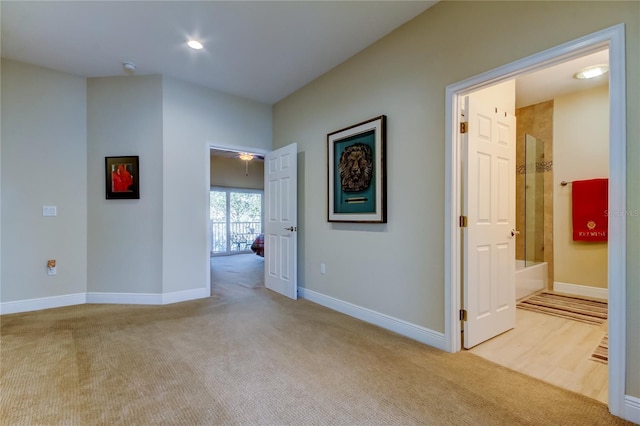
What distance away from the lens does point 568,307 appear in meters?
3.41

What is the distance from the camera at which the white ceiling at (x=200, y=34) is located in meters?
2.37

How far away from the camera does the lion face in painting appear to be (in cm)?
293

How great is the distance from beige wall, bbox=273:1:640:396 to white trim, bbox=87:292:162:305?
6.16 feet

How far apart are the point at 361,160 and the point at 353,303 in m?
1.49

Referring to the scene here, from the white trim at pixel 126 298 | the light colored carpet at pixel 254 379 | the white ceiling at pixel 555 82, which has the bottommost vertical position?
the light colored carpet at pixel 254 379

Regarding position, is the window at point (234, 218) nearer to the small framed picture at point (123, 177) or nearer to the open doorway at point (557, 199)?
the small framed picture at point (123, 177)

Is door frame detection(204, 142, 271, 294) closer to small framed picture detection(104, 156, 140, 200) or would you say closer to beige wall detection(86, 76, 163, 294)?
beige wall detection(86, 76, 163, 294)

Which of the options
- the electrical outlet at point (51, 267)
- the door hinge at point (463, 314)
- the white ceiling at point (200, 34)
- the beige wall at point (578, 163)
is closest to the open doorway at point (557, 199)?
the beige wall at point (578, 163)

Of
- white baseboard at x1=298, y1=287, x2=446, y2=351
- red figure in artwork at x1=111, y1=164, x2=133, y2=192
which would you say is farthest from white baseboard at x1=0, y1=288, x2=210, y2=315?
white baseboard at x1=298, y1=287, x2=446, y2=351

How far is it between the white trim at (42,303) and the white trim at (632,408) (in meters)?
4.87

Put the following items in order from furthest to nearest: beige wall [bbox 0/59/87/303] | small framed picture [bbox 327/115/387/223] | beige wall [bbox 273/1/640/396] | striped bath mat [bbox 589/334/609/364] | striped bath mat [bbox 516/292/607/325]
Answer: beige wall [bbox 0/59/87/303] < striped bath mat [bbox 516/292/607/325] < small framed picture [bbox 327/115/387/223] < striped bath mat [bbox 589/334/609/364] < beige wall [bbox 273/1/640/396]

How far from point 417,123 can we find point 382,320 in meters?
1.81

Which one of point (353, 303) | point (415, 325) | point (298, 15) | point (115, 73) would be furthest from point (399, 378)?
point (115, 73)

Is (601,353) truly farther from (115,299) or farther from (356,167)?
(115,299)
